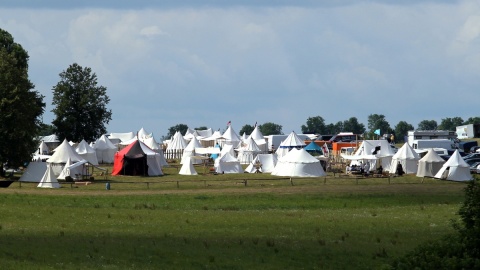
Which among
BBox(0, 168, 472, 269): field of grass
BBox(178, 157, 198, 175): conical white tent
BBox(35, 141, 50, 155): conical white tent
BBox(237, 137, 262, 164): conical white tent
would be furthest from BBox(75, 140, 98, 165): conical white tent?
BBox(0, 168, 472, 269): field of grass

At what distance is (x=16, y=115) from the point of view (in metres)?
77.3

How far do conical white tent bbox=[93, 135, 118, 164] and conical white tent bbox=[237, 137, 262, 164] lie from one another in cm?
1701

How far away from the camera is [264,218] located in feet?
133

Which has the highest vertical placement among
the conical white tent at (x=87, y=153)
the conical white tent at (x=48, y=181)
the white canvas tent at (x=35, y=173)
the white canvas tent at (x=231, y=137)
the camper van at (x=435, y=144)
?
the white canvas tent at (x=231, y=137)

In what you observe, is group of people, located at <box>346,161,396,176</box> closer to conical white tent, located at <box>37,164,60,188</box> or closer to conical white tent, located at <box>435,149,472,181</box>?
conical white tent, located at <box>435,149,472,181</box>

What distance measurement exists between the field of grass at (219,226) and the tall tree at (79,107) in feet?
188

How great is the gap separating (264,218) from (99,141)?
251ft

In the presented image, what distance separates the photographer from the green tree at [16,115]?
253ft

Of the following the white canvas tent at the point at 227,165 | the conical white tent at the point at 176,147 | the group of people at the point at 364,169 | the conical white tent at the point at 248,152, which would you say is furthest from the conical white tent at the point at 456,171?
the conical white tent at the point at 176,147

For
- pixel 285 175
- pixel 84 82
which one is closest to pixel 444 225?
pixel 285 175

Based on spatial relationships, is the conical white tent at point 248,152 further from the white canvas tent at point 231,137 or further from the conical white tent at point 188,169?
the conical white tent at point 188,169

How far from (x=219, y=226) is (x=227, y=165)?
181 ft

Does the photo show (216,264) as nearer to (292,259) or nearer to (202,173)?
(292,259)

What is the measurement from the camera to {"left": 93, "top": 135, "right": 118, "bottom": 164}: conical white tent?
113438 millimetres
